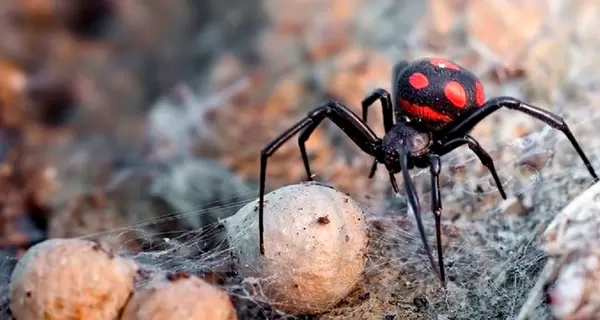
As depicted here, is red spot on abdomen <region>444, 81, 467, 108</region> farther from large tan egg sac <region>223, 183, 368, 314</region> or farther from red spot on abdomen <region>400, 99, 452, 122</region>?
large tan egg sac <region>223, 183, 368, 314</region>

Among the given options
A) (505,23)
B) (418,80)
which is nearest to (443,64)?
(418,80)

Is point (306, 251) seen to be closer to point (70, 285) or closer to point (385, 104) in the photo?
point (70, 285)

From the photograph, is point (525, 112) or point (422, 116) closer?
point (525, 112)

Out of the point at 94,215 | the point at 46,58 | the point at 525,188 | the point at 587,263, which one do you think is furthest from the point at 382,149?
the point at 46,58

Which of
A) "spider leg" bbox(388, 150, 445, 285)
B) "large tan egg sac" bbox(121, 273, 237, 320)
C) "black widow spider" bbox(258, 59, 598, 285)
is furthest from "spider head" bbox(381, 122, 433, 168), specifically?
"large tan egg sac" bbox(121, 273, 237, 320)

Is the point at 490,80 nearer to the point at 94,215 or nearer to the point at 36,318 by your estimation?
the point at 94,215

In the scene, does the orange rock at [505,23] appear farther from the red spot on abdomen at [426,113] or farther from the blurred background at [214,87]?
the red spot on abdomen at [426,113]
